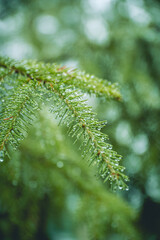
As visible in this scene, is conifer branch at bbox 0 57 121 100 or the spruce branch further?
conifer branch at bbox 0 57 121 100

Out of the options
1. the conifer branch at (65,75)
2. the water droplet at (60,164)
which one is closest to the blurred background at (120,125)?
the water droplet at (60,164)

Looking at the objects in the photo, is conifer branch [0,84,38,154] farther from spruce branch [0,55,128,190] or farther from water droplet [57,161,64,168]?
water droplet [57,161,64,168]

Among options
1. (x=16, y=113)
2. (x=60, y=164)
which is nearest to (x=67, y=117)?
(x=16, y=113)

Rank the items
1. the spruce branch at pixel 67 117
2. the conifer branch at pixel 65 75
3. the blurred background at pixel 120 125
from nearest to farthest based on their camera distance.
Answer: the spruce branch at pixel 67 117 < the conifer branch at pixel 65 75 < the blurred background at pixel 120 125

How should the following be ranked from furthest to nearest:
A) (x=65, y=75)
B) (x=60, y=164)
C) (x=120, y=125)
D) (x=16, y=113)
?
(x=120, y=125) < (x=60, y=164) < (x=65, y=75) < (x=16, y=113)

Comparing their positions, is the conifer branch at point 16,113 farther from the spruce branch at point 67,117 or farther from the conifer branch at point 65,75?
the conifer branch at point 65,75

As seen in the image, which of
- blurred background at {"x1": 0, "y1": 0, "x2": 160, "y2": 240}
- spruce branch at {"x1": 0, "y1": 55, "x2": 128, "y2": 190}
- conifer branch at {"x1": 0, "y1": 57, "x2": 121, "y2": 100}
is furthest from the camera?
blurred background at {"x1": 0, "y1": 0, "x2": 160, "y2": 240}

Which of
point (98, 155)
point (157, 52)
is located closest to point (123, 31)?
point (157, 52)

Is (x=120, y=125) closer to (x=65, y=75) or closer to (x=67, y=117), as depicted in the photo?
(x=65, y=75)

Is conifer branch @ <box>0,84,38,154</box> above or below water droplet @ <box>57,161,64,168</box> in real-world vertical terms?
below

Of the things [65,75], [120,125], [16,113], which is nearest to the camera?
[16,113]

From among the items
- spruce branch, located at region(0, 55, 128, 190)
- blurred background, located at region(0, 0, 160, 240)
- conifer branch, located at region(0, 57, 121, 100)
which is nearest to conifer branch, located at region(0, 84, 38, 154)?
spruce branch, located at region(0, 55, 128, 190)

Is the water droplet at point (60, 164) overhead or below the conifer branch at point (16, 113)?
overhead
